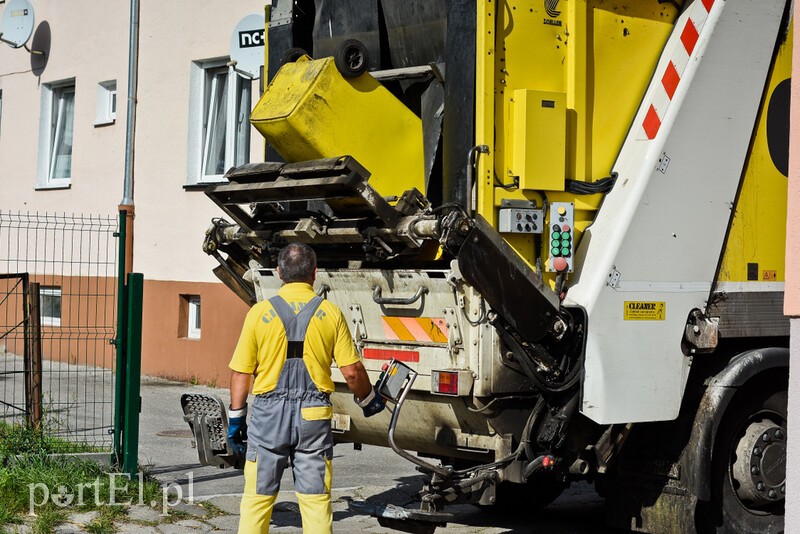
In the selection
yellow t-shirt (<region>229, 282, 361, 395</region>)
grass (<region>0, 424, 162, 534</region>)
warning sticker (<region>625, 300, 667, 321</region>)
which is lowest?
grass (<region>0, 424, 162, 534</region>)

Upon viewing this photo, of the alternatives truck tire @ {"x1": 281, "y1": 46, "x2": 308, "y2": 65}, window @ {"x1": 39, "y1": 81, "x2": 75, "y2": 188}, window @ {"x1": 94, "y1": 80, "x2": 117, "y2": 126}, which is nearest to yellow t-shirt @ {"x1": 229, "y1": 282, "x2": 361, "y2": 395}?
truck tire @ {"x1": 281, "y1": 46, "x2": 308, "y2": 65}

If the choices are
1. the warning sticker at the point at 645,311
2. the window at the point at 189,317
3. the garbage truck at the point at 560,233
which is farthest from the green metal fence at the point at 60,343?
the warning sticker at the point at 645,311

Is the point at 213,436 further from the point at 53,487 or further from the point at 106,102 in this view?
the point at 106,102

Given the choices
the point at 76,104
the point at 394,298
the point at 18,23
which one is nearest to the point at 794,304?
the point at 394,298

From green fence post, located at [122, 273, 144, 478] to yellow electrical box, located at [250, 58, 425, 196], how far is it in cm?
207

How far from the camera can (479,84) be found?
18.2ft

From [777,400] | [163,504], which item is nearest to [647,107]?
[777,400]

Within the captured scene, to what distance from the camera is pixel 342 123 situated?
5.89 metres

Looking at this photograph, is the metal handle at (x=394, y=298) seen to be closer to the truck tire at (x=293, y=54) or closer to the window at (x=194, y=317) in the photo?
the truck tire at (x=293, y=54)

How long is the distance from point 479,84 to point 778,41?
1.82m

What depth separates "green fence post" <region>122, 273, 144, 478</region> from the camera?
7.59 metres

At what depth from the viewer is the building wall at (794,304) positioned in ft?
14.3

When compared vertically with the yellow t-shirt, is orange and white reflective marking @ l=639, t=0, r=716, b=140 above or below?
Result: above

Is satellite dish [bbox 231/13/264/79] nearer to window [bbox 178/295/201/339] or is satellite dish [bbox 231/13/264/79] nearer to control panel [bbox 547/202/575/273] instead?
window [bbox 178/295/201/339]
